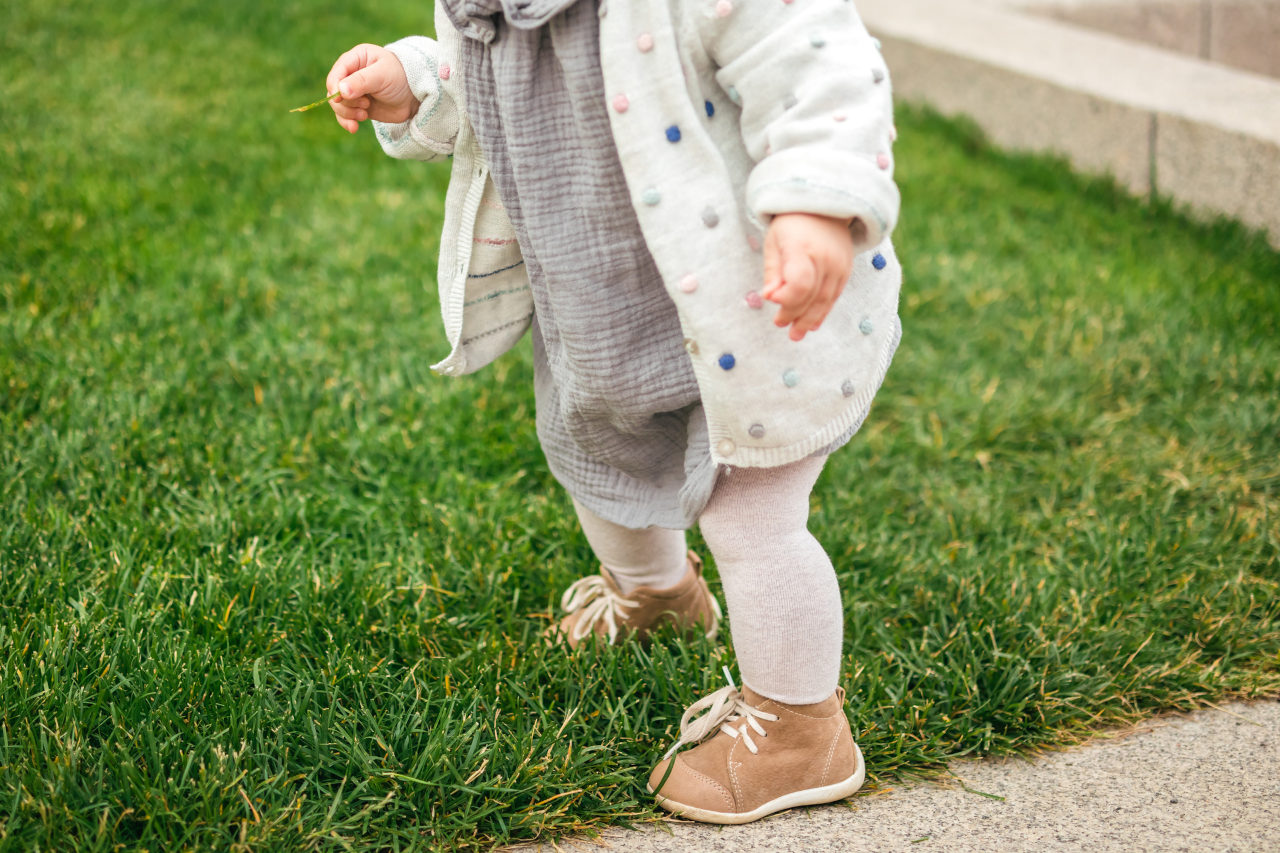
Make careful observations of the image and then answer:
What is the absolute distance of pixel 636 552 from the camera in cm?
183

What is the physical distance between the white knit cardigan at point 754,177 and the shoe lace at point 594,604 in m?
0.58

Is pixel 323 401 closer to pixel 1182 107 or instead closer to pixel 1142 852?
pixel 1142 852

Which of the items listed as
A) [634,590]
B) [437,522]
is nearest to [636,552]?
[634,590]

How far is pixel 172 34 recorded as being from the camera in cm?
617

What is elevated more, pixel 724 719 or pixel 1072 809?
pixel 724 719

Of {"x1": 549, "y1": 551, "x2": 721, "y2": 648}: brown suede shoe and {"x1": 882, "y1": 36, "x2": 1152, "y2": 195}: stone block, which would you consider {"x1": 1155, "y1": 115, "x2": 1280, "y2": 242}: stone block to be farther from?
{"x1": 549, "y1": 551, "x2": 721, "y2": 648}: brown suede shoe

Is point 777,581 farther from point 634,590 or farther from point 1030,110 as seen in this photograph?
point 1030,110

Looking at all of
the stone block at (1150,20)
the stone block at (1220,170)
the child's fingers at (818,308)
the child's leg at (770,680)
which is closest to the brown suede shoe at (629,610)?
the child's leg at (770,680)

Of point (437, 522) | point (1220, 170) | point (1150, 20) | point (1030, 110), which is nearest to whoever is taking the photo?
point (437, 522)

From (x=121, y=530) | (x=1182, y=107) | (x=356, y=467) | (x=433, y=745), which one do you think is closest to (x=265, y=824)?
(x=433, y=745)

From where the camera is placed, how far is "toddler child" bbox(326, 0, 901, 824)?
4.12ft

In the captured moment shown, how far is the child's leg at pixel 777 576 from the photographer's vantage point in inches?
59.1

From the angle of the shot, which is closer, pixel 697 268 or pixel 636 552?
pixel 697 268

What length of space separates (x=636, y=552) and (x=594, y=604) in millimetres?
152
